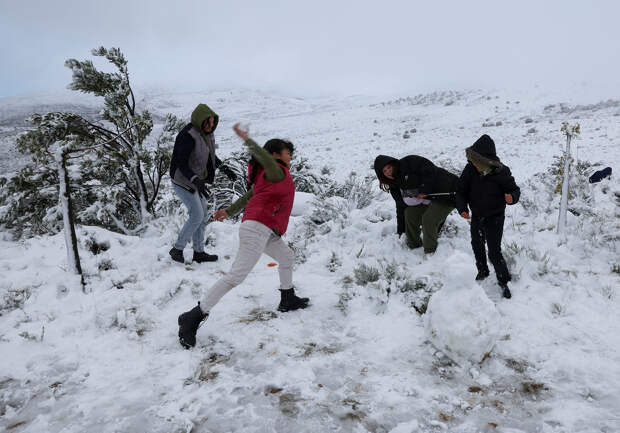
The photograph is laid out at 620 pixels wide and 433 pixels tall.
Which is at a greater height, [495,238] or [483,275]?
[495,238]

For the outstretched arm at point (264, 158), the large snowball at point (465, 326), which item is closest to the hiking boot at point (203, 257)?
the outstretched arm at point (264, 158)

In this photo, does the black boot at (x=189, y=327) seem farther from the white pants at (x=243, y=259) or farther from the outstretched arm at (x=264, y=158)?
the outstretched arm at (x=264, y=158)

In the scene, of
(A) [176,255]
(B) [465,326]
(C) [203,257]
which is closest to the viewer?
(B) [465,326]

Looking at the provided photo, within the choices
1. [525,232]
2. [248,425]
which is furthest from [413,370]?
[525,232]

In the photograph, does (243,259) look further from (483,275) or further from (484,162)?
(483,275)

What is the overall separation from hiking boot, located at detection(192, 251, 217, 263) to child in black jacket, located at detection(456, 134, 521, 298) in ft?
10.0

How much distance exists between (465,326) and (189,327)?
2079 mm

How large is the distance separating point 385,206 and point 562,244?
2.75 m

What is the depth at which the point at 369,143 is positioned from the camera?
22.2 meters

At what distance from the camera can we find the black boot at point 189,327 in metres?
2.76

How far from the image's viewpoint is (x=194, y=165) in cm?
396

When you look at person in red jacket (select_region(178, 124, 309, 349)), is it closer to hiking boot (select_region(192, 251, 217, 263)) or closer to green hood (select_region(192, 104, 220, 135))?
green hood (select_region(192, 104, 220, 135))

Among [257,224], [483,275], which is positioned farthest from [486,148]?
[257,224]

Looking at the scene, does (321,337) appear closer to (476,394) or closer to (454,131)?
(476,394)
